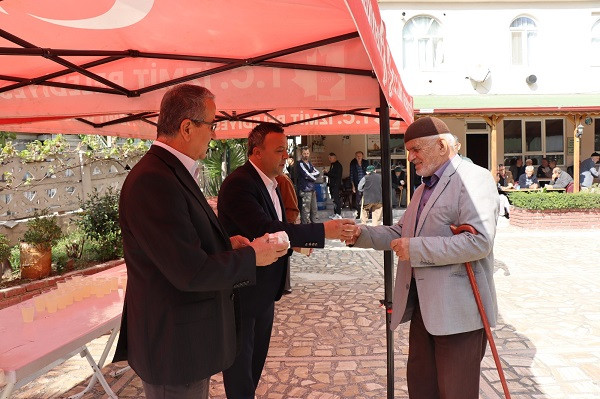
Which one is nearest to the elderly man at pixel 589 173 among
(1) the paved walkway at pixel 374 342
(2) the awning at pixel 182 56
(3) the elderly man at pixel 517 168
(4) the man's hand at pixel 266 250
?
(3) the elderly man at pixel 517 168

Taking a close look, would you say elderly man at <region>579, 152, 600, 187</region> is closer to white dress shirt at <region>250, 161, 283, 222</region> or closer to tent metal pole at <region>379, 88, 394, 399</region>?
tent metal pole at <region>379, 88, 394, 399</region>

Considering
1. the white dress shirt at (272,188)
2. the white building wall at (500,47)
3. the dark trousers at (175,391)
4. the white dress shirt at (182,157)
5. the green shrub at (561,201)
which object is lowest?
the green shrub at (561,201)

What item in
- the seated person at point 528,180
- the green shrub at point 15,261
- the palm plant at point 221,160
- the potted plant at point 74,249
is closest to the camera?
the green shrub at point 15,261

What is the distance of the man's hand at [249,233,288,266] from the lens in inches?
84.5

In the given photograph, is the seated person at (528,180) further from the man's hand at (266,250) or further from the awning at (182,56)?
the man's hand at (266,250)

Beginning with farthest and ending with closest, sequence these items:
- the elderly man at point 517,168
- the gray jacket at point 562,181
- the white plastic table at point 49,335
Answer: the elderly man at point 517,168
the gray jacket at point 562,181
the white plastic table at point 49,335

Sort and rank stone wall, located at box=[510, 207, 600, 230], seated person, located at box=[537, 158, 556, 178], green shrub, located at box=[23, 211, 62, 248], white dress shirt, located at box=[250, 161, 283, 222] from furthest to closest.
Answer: seated person, located at box=[537, 158, 556, 178] < stone wall, located at box=[510, 207, 600, 230] < green shrub, located at box=[23, 211, 62, 248] < white dress shirt, located at box=[250, 161, 283, 222]

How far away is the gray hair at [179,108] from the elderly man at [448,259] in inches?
46.1

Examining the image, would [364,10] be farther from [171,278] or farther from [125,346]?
[125,346]

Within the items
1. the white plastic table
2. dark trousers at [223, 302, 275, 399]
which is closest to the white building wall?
the white plastic table

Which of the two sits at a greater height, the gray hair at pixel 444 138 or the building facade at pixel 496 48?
the building facade at pixel 496 48

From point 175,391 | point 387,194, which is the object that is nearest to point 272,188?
point 387,194

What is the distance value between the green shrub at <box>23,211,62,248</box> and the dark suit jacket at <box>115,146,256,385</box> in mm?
5413

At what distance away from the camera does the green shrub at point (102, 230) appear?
811 centimetres
